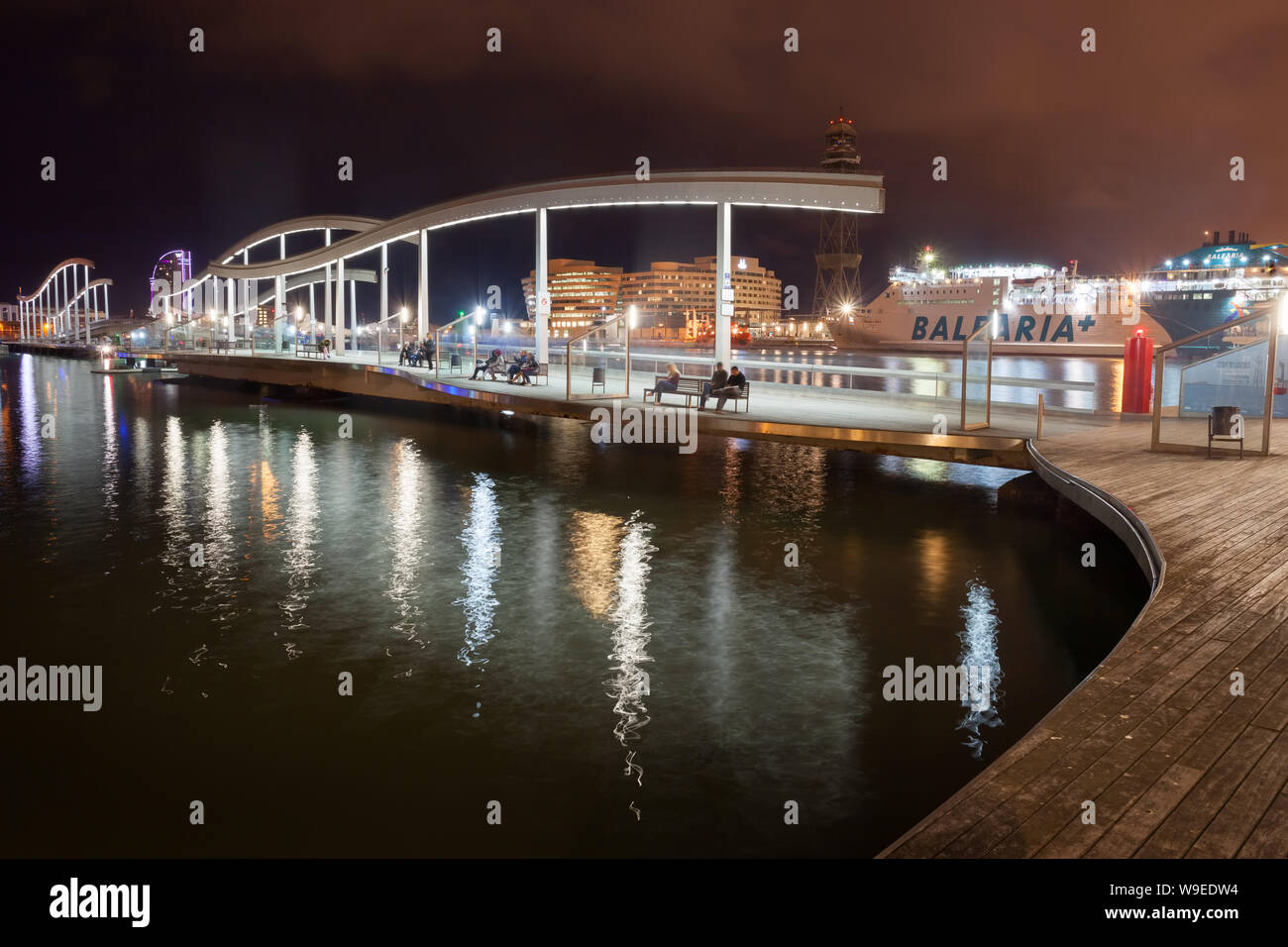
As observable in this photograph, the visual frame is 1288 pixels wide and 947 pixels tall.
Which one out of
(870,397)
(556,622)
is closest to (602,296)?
(870,397)

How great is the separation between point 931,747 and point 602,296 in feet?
560

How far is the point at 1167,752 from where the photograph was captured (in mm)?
3957

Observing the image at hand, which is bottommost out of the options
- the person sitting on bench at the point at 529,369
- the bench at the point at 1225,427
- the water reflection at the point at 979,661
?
the water reflection at the point at 979,661

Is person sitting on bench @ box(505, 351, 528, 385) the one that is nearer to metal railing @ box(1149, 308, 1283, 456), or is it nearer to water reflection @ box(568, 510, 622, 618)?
water reflection @ box(568, 510, 622, 618)

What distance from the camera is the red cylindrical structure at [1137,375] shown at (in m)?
18.7

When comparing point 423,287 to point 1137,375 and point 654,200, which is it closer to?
point 654,200

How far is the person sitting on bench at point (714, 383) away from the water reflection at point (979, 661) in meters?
10.5

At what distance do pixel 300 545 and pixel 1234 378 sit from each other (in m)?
14.2

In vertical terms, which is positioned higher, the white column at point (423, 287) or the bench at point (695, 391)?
the white column at point (423, 287)

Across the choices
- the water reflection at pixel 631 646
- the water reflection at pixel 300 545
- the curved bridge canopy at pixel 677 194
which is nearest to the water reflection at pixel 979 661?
the water reflection at pixel 631 646

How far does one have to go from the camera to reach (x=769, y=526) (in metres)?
11.4

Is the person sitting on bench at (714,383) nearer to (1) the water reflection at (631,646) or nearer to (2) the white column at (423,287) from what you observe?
(1) the water reflection at (631,646)

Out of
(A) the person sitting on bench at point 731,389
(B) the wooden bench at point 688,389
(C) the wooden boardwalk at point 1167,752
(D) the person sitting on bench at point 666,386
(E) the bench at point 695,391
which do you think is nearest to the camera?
(C) the wooden boardwalk at point 1167,752

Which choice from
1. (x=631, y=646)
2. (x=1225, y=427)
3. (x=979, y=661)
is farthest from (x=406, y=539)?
(x=1225, y=427)
